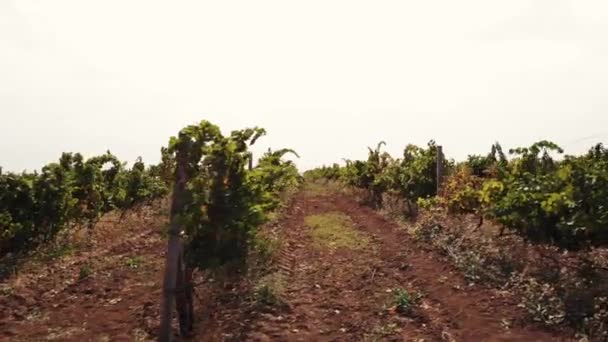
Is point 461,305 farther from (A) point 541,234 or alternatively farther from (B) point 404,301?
(A) point 541,234

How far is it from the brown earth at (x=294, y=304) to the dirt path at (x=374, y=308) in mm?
14

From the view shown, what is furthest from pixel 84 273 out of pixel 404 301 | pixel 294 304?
pixel 404 301

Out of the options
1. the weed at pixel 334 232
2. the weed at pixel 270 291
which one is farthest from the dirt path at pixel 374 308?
the weed at pixel 334 232

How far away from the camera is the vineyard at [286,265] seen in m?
6.02

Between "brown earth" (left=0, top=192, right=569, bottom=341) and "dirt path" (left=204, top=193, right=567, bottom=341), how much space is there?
1 centimetres

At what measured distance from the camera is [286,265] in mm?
9578

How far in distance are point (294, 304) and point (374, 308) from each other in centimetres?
123

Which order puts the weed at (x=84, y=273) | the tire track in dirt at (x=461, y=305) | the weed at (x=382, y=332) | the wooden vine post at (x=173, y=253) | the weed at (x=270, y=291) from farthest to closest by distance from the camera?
the weed at (x=84, y=273) < the weed at (x=270, y=291) < the weed at (x=382, y=332) < the tire track in dirt at (x=461, y=305) < the wooden vine post at (x=173, y=253)

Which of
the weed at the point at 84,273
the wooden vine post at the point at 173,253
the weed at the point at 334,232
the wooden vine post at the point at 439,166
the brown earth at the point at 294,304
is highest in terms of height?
the wooden vine post at the point at 439,166

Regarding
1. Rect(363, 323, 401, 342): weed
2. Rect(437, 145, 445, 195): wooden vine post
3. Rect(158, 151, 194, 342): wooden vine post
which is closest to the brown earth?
Rect(363, 323, 401, 342): weed

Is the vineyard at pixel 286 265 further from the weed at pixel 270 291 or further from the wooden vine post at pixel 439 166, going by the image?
the wooden vine post at pixel 439 166

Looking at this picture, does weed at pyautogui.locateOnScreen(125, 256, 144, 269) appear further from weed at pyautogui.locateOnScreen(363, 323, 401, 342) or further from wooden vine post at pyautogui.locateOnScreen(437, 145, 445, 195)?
wooden vine post at pyautogui.locateOnScreen(437, 145, 445, 195)

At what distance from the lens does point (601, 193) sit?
643 cm

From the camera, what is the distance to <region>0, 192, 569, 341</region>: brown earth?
6156mm
